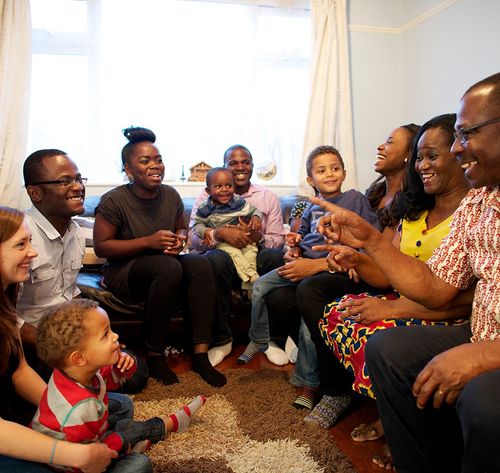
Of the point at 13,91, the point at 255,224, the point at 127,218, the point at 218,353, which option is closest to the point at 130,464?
the point at 218,353

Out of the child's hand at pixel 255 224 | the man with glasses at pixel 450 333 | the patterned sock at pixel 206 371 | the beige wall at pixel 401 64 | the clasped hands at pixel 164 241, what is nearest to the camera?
the man with glasses at pixel 450 333

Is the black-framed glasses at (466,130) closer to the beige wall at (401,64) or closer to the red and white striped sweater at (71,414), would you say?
the red and white striped sweater at (71,414)

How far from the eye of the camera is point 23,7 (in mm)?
3469

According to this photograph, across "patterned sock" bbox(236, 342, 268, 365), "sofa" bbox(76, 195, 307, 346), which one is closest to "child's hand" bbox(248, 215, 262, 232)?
"sofa" bbox(76, 195, 307, 346)

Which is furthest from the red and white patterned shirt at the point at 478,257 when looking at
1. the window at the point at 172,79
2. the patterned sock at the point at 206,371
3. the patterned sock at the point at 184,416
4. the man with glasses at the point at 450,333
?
the window at the point at 172,79

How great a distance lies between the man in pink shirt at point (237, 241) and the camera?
248 cm

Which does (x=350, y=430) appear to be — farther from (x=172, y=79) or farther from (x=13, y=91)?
(x=13, y=91)

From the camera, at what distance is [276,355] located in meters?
2.45

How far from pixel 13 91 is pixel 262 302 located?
261 centimetres

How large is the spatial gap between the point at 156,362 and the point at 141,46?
8.83ft

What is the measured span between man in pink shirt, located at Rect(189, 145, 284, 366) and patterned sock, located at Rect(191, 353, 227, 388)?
0.37ft

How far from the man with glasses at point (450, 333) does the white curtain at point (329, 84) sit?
2656 millimetres

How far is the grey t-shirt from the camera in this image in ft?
7.79

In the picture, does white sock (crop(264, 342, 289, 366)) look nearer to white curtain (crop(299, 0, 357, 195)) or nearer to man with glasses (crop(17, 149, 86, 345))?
man with glasses (crop(17, 149, 86, 345))
